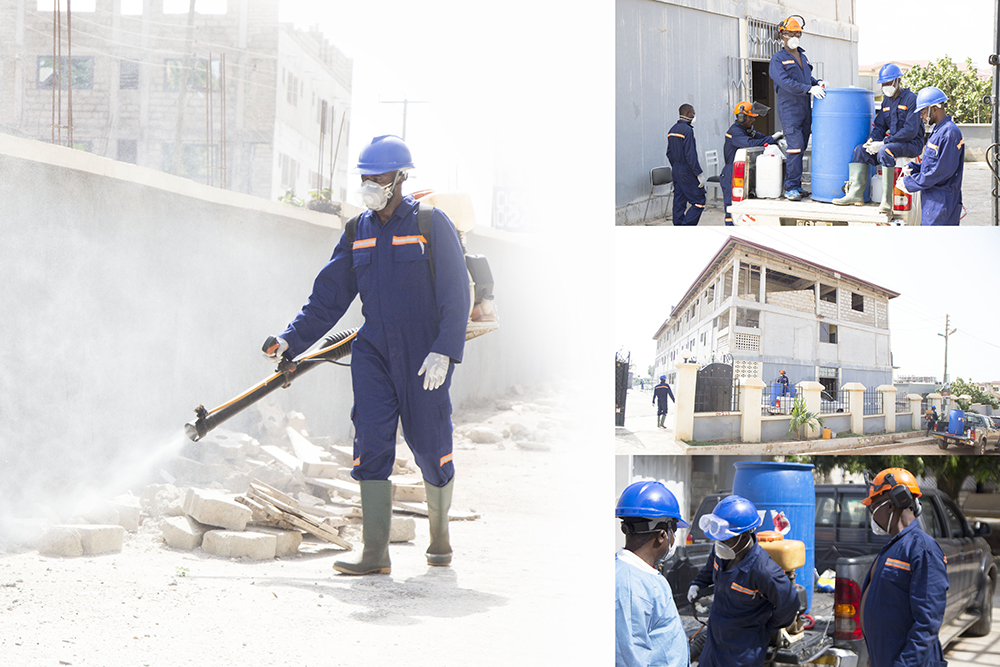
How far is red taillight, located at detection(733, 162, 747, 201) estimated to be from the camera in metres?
6.58

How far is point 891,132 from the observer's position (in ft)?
19.3

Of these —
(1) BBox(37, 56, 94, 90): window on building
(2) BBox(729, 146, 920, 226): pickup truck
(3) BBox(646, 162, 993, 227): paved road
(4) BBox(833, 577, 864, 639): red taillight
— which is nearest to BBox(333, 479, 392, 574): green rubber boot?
(1) BBox(37, 56, 94, 90): window on building

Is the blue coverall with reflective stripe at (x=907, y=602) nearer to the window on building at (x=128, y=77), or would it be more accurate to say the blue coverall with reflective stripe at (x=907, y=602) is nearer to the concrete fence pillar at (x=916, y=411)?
the concrete fence pillar at (x=916, y=411)

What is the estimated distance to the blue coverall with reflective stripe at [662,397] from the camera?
Result: 663cm

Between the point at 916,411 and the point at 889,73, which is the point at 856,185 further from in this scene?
the point at 916,411

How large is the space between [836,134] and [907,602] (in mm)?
3836

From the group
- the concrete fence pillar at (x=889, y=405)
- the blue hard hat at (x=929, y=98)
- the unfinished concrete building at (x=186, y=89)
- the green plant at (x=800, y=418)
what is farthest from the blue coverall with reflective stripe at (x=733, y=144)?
the unfinished concrete building at (x=186, y=89)

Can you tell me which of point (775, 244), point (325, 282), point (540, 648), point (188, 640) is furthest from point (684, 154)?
point (188, 640)

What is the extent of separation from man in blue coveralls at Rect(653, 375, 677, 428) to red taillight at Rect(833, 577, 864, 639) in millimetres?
2249

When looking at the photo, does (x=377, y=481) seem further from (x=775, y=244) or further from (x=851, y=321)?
(x=851, y=321)

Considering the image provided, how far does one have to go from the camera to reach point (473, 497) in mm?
3836

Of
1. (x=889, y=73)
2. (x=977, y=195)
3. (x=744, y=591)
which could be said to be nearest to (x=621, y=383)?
(x=889, y=73)

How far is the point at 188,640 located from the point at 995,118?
572 centimetres

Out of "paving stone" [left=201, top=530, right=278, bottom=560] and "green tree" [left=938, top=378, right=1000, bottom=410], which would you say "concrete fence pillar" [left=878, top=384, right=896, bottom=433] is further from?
"paving stone" [left=201, top=530, right=278, bottom=560]
